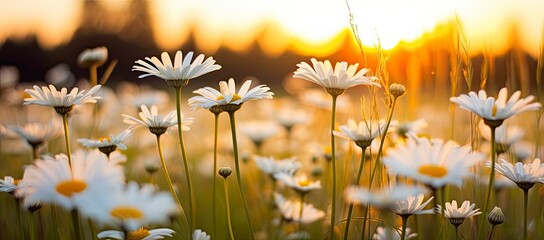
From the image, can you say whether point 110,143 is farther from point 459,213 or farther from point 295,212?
point 459,213

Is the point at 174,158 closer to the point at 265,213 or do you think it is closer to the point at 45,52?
the point at 265,213

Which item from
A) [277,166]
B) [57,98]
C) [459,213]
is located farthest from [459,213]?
[57,98]

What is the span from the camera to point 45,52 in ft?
68.1

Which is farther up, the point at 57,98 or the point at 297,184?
the point at 57,98

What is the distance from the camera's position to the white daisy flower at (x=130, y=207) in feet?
2.61

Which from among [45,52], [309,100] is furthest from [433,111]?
[45,52]

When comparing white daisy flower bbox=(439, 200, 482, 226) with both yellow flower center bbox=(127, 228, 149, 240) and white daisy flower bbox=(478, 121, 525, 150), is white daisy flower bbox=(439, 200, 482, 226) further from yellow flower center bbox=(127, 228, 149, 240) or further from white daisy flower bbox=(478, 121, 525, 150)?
yellow flower center bbox=(127, 228, 149, 240)

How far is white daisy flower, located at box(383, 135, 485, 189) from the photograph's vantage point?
1.01 m

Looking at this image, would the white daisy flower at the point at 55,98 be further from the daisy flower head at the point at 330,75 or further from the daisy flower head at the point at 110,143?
the daisy flower head at the point at 330,75

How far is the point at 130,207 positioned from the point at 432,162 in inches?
23.6

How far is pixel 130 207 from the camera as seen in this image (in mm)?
867

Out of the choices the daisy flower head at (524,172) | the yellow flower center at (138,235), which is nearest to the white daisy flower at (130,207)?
the yellow flower center at (138,235)

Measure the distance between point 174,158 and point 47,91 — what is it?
69.6 inches

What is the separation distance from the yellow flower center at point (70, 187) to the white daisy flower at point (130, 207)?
0.10 m
